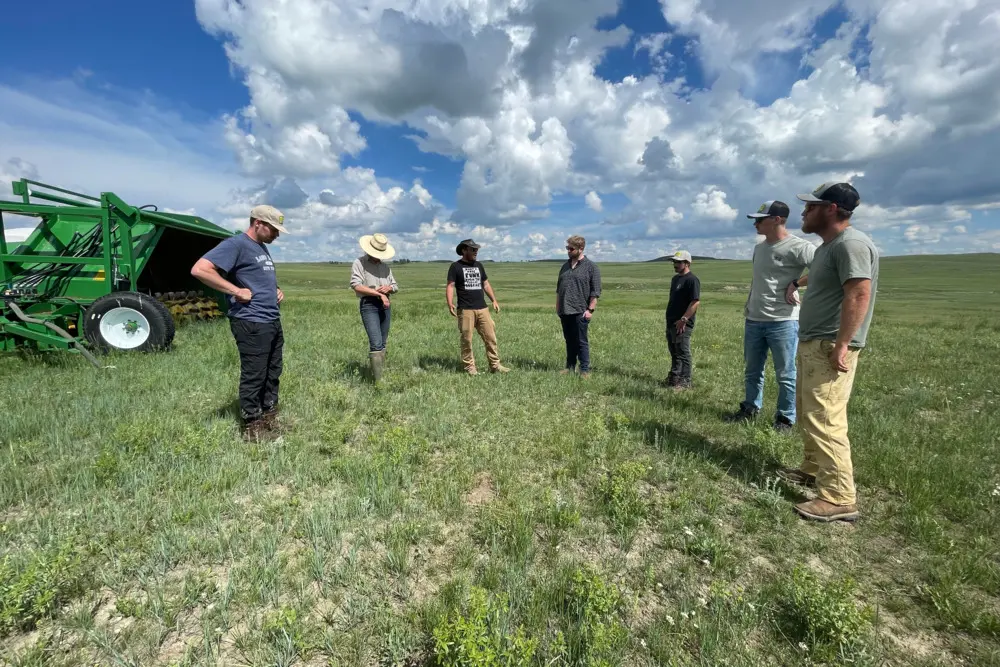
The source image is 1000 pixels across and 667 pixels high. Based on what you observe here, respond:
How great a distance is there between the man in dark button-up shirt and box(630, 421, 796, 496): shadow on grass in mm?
2661

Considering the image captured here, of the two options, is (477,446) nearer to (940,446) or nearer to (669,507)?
(669,507)

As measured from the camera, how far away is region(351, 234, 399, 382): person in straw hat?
7.25 meters

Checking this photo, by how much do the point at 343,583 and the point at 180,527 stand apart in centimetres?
141

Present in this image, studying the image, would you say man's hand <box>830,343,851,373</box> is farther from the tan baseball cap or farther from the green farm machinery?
the green farm machinery

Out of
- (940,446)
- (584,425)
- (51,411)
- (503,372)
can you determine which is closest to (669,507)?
(584,425)

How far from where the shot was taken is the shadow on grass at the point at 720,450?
452cm

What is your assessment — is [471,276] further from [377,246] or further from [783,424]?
[783,424]

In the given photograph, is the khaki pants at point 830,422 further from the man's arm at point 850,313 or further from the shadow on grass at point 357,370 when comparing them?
the shadow on grass at point 357,370

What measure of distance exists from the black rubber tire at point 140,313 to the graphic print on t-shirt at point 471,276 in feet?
20.6

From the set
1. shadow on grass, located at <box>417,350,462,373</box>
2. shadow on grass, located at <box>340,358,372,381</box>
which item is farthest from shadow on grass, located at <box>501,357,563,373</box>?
shadow on grass, located at <box>340,358,372,381</box>

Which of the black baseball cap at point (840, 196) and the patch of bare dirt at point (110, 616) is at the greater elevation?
the black baseball cap at point (840, 196)

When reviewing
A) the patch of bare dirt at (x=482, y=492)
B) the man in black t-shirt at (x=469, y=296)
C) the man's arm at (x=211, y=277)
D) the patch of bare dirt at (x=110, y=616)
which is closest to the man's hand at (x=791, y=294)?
the patch of bare dirt at (x=482, y=492)

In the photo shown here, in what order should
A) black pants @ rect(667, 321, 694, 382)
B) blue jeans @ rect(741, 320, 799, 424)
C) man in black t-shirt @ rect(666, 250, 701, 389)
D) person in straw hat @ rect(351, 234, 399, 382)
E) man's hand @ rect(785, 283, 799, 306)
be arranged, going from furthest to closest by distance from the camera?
black pants @ rect(667, 321, 694, 382) → man in black t-shirt @ rect(666, 250, 701, 389) → person in straw hat @ rect(351, 234, 399, 382) → blue jeans @ rect(741, 320, 799, 424) → man's hand @ rect(785, 283, 799, 306)

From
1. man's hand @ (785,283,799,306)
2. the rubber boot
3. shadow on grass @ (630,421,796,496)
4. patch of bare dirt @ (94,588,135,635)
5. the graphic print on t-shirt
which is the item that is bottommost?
shadow on grass @ (630,421,796,496)
